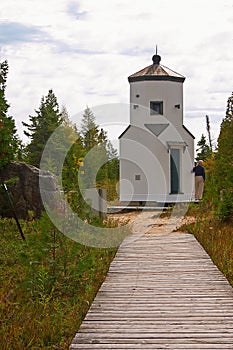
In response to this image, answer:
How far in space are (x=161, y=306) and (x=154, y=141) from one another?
1660 centimetres

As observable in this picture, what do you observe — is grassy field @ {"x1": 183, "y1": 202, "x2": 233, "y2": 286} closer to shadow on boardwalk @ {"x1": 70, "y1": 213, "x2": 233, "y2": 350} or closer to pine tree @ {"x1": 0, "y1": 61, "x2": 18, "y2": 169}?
shadow on boardwalk @ {"x1": 70, "y1": 213, "x2": 233, "y2": 350}

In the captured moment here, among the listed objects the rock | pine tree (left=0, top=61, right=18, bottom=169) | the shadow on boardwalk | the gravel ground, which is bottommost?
the shadow on boardwalk

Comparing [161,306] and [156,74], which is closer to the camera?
[161,306]

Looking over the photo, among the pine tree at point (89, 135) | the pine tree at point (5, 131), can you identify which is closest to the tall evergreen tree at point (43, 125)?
the pine tree at point (89, 135)

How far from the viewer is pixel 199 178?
21547mm

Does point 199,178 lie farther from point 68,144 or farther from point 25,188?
point 25,188

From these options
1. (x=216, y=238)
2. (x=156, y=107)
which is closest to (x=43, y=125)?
(x=156, y=107)

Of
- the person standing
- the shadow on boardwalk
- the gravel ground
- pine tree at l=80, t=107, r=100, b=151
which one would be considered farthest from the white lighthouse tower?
the shadow on boardwalk

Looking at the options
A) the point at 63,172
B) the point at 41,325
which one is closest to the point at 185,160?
the point at 63,172

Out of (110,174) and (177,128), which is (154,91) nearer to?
(177,128)

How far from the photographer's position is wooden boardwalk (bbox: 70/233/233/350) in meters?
5.63

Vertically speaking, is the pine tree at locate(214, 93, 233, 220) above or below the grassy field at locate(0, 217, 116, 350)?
above

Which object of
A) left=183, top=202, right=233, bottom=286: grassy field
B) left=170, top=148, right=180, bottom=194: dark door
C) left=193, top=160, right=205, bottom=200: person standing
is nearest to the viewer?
left=183, top=202, right=233, bottom=286: grassy field

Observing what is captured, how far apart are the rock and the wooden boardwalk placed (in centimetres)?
455
